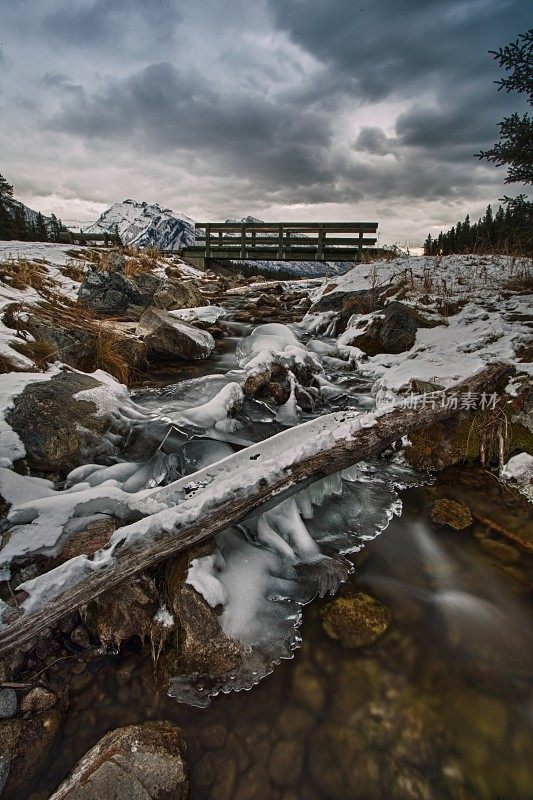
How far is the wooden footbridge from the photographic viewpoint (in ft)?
58.8

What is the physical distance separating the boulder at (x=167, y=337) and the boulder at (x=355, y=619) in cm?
594

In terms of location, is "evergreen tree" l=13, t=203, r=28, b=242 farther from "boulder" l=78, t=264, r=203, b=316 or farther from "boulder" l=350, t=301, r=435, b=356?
"boulder" l=350, t=301, r=435, b=356

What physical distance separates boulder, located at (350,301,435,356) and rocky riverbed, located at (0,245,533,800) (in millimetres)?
1694

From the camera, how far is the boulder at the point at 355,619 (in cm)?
231

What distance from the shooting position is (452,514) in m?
3.27

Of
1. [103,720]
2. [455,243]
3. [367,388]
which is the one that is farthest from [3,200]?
[455,243]

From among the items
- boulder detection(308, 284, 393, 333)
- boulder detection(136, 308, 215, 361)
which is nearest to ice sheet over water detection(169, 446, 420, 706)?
boulder detection(136, 308, 215, 361)

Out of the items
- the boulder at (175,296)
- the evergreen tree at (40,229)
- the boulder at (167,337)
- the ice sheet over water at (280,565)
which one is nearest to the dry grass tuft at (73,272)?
the boulder at (175,296)

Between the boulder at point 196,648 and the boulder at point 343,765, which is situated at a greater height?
the boulder at point 196,648

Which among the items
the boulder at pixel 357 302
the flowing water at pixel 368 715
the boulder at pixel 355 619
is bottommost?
the flowing water at pixel 368 715

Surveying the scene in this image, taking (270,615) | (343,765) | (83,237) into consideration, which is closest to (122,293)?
(270,615)

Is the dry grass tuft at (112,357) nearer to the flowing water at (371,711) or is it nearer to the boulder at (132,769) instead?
the flowing water at (371,711)

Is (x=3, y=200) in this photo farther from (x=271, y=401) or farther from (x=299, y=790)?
(x=299, y=790)

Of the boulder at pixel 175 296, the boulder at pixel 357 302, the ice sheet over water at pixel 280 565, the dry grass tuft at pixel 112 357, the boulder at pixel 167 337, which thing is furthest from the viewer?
the boulder at pixel 175 296
